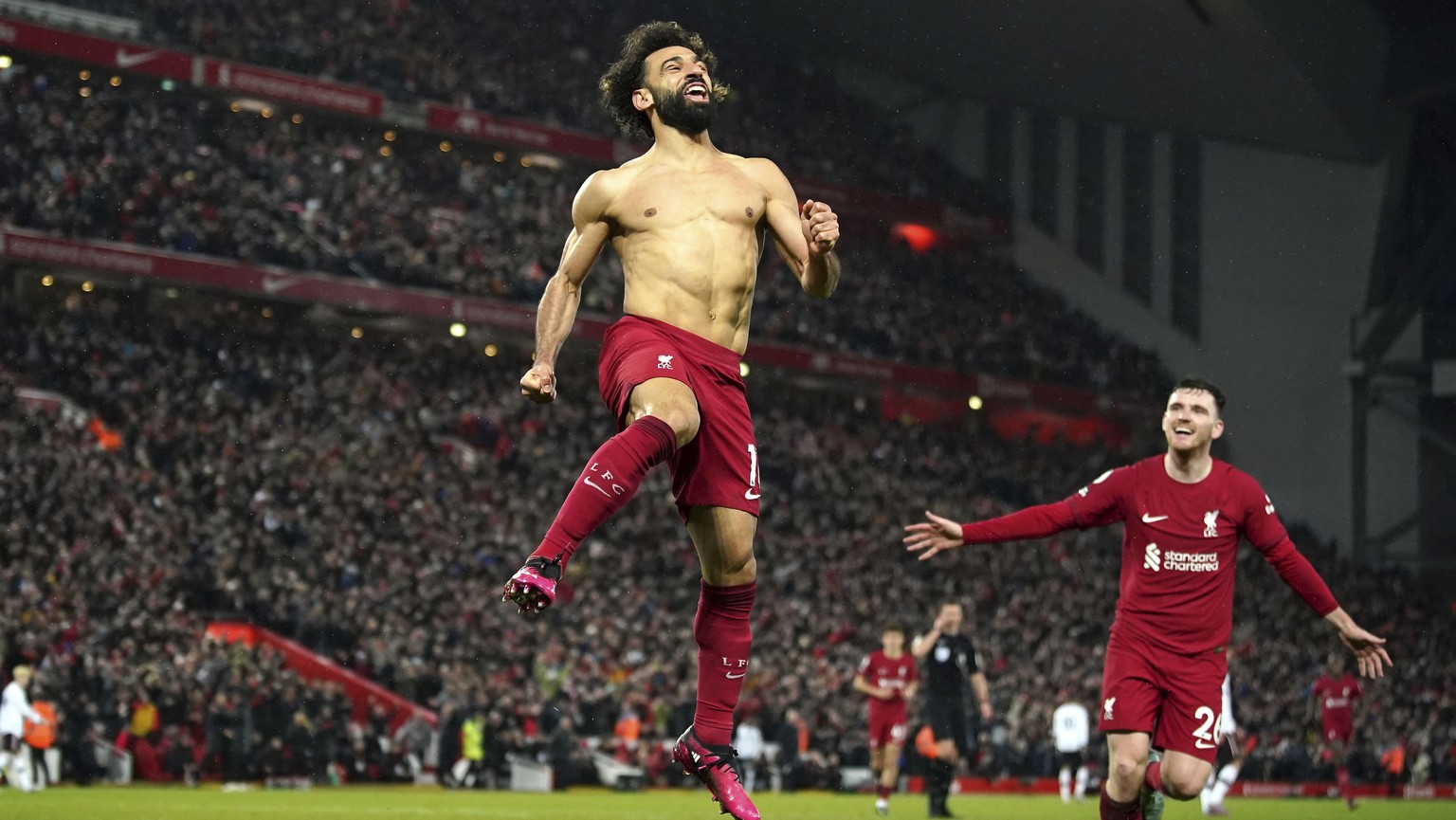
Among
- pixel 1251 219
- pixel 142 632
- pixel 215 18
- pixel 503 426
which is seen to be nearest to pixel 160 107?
pixel 215 18

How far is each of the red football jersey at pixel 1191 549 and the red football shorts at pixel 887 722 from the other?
386 inches

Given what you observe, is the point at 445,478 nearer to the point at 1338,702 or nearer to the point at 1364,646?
the point at 1338,702

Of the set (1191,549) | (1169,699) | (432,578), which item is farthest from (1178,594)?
(432,578)

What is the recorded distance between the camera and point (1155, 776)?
29.9 feet

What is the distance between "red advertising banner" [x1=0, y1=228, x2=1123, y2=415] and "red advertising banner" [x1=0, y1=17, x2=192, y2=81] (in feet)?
13.7

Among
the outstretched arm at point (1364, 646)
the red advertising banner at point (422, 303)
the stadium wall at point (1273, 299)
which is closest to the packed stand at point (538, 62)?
the stadium wall at point (1273, 299)

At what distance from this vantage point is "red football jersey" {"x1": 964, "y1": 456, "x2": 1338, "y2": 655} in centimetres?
912

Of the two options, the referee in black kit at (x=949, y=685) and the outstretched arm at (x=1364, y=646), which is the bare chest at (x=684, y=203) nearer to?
the outstretched arm at (x=1364, y=646)

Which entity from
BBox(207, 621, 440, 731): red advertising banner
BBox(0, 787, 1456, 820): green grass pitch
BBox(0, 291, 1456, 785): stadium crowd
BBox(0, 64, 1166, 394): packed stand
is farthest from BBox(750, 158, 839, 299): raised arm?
BBox(0, 64, 1166, 394): packed stand

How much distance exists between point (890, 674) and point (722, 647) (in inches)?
462

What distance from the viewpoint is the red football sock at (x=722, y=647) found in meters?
7.43

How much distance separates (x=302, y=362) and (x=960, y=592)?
14.5 m

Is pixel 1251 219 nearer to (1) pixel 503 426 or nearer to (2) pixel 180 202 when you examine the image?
(1) pixel 503 426

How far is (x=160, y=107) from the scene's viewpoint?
36594 millimetres
